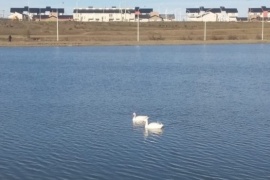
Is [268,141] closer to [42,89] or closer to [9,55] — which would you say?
[42,89]

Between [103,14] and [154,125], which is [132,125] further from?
Answer: [103,14]

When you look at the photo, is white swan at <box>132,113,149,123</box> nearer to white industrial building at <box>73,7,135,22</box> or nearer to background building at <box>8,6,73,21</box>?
white industrial building at <box>73,7,135,22</box>

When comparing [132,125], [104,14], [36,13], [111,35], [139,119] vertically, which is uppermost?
[36,13]

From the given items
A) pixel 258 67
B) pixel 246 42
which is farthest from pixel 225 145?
pixel 246 42

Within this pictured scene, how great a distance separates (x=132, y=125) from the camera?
25.3 meters

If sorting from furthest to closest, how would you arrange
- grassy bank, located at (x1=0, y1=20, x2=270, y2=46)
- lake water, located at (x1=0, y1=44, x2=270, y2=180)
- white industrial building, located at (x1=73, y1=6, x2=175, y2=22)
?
white industrial building, located at (x1=73, y1=6, x2=175, y2=22) < grassy bank, located at (x1=0, y1=20, x2=270, y2=46) < lake water, located at (x1=0, y1=44, x2=270, y2=180)

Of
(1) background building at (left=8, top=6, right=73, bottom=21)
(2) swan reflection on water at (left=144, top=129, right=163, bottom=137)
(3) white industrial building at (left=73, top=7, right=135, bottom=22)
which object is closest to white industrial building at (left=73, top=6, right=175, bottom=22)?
(3) white industrial building at (left=73, top=7, right=135, bottom=22)

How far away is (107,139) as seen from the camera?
22188 mm

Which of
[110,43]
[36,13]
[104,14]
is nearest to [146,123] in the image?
[110,43]

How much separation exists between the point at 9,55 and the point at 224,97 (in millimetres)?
44818

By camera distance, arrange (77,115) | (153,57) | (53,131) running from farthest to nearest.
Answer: (153,57), (77,115), (53,131)

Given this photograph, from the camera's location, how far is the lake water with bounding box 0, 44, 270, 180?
18.0 metres

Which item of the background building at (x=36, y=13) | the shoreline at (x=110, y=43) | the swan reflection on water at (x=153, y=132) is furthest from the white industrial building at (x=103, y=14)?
the swan reflection on water at (x=153, y=132)

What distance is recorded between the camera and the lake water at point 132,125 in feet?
59.0
